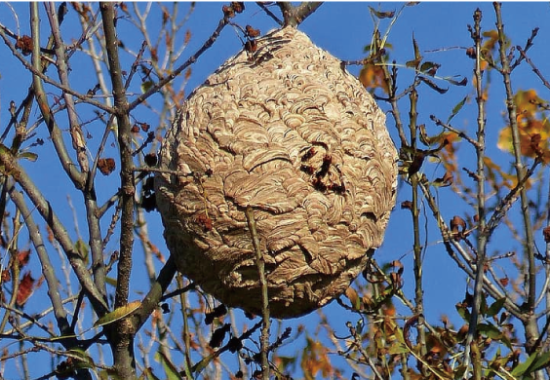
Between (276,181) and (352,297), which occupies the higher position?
(276,181)

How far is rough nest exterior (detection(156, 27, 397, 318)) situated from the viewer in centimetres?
285

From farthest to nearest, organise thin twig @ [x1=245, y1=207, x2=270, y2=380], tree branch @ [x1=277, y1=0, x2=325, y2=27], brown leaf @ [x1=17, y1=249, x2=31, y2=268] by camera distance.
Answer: brown leaf @ [x1=17, y1=249, x2=31, y2=268]
tree branch @ [x1=277, y1=0, x2=325, y2=27]
thin twig @ [x1=245, y1=207, x2=270, y2=380]

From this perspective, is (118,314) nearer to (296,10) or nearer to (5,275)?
(5,275)

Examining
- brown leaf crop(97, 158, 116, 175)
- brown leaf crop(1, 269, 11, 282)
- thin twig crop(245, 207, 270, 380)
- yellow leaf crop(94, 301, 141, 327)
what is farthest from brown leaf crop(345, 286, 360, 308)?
brown leaf crop(1, 269, 11, 282)

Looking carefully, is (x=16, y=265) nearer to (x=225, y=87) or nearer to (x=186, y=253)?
(x=186, y=253)

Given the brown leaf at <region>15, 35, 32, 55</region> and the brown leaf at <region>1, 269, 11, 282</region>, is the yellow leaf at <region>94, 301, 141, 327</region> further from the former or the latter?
the brown leaf at <region>15, 35, 32, 55</region>

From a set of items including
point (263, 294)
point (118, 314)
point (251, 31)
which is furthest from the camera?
point (251, 31)

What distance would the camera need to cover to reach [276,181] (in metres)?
2.85

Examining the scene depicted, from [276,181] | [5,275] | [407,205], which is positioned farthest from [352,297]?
[5,275]

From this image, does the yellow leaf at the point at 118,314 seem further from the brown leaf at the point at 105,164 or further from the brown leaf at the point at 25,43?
the brown leaf at the point at 25,43

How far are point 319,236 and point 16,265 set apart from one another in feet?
4.68

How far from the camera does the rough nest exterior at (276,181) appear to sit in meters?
2.85

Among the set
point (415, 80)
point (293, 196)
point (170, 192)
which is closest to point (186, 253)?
point (170, 192)

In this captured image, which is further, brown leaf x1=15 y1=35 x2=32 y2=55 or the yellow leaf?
brown leaf x1=15 y1=35 x2=32 y2=55
